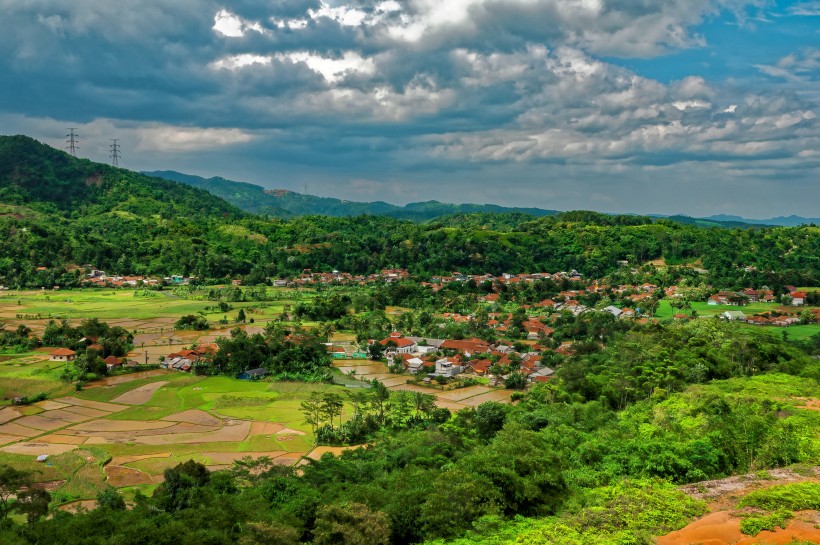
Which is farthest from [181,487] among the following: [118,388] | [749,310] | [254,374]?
[749,310]

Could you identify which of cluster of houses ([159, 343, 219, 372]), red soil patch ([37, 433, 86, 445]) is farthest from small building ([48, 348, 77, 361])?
red soil patch ([37, 433, 86, 445])

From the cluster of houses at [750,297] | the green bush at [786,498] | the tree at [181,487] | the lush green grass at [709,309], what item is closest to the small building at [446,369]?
the tree at [181,487]

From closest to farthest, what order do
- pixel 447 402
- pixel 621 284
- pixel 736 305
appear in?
pixel 447 402
pixel 736 305
pixel 621 284

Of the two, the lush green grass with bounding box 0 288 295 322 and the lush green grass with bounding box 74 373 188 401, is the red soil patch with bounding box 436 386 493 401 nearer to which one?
the lush green grass with bounding box 74 373 188 401

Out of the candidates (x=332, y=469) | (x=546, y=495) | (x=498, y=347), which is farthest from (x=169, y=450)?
(x=498, y=347)

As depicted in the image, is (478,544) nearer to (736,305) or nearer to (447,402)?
(447,402)
